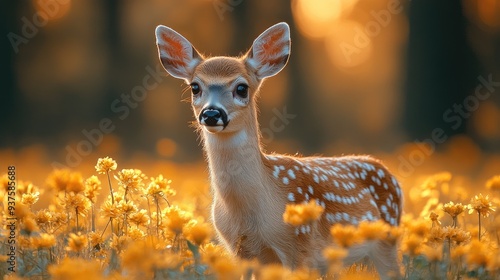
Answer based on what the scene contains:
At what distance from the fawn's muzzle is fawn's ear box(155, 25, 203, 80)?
3.14 feet

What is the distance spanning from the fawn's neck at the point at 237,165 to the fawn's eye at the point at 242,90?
185mm

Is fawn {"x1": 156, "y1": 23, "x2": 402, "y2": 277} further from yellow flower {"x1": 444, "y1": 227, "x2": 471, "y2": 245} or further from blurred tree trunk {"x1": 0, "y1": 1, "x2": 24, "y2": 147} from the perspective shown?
blurred tree trunk {"x1": 0, "y1": 1, "x2": 24, "y2": 147}

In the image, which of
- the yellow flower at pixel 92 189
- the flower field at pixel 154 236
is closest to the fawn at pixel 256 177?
the flower field at pixel 154 236

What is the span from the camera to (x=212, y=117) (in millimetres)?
4738

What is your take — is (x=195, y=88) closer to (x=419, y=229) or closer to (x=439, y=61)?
(x=419, y=229)

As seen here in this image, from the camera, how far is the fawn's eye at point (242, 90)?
5.19 metres

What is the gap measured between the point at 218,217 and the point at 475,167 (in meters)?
9.34

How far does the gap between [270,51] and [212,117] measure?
1.14m

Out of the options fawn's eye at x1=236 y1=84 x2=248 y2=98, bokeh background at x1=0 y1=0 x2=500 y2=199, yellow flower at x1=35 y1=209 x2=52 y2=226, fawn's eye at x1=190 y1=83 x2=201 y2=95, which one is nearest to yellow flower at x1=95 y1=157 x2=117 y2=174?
yellow flower at x1=35 y1=209 x2=52 y2=226

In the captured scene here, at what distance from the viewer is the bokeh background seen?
14445mm

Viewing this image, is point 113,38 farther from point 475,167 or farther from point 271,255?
point 271,255

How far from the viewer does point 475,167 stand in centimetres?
1348

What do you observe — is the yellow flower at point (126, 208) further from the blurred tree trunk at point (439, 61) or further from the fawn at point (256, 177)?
the blurred tree trunk at point (439, 61)

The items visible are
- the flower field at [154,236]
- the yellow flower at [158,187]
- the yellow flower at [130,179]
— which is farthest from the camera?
the yellow flower at [130,179]
